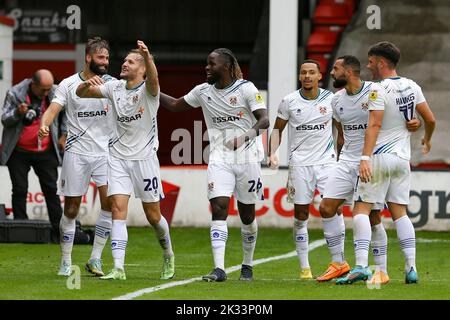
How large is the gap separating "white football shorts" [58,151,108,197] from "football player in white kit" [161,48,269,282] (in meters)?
1.18

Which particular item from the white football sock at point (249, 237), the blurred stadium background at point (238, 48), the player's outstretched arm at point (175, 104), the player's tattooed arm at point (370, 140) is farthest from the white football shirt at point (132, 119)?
the blurred stadium background at point (238, 48)

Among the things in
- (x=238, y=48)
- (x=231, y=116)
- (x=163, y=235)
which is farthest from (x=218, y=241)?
(x=238, y=48)

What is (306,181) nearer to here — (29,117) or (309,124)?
(309,124)

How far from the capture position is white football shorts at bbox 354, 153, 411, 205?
11.2m

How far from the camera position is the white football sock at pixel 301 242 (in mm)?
12406

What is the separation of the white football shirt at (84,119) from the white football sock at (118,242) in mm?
1124

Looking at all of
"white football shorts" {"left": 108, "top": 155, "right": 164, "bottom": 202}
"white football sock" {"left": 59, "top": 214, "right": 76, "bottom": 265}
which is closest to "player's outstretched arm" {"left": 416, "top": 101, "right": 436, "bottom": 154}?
"white football shorts" {"left": 108, "top": 155, "right": 164, "bottom": 202}

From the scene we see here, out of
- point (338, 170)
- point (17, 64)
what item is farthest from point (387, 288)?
point (17, 64)

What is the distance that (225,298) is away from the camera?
9.96 m

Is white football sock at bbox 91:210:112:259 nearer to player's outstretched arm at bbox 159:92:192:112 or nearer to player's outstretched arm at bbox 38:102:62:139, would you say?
player's outstretched arm at bbox 38:102:62:139

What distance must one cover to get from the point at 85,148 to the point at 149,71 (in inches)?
53.8

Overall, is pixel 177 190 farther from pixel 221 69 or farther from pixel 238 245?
pixel 221 69

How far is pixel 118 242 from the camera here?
38.0 ft

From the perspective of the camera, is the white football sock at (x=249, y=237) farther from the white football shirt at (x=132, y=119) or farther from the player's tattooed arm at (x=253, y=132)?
the white football shirt at (x=132, y=119)
